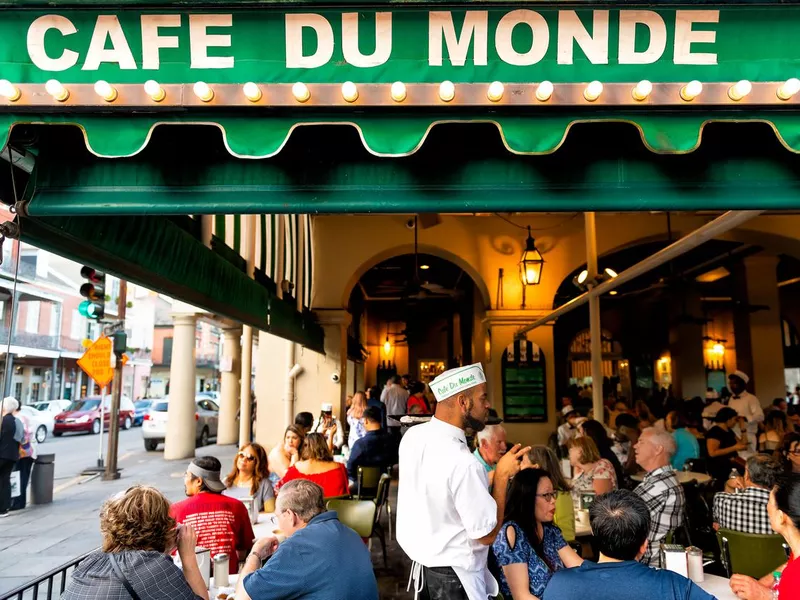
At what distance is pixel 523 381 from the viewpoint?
1042cm

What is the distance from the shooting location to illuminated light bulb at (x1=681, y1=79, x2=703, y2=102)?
2152mm

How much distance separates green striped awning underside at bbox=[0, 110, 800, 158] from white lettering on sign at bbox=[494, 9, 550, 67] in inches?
8.6

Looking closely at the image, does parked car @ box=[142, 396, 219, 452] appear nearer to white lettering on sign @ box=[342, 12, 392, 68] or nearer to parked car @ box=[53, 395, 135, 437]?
parked car @ box=[53, 395, 135, 437]

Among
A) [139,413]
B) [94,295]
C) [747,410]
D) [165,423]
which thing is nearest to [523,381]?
[747,410]

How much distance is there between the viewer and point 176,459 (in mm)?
14086

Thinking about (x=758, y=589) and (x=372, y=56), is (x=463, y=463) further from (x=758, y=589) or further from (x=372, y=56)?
(x=372, y=56)

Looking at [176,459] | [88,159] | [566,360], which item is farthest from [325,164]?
[566,360]

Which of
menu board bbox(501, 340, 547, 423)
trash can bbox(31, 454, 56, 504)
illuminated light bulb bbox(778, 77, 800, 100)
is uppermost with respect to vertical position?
illuminated light bulb bbox(778, 77, 800, 100)

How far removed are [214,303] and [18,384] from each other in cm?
3481

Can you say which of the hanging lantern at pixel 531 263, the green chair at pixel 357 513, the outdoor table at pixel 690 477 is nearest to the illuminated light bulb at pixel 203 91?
the green chair at pixel 357 513

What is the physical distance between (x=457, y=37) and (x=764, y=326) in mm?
12707

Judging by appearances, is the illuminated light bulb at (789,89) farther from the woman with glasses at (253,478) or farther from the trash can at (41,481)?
the trash can at (41,481)

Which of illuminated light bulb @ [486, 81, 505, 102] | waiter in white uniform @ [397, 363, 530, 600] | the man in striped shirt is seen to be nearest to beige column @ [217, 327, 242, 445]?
the man in striped shirt

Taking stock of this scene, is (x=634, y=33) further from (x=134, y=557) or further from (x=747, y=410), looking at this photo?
(x=747, y=410)
